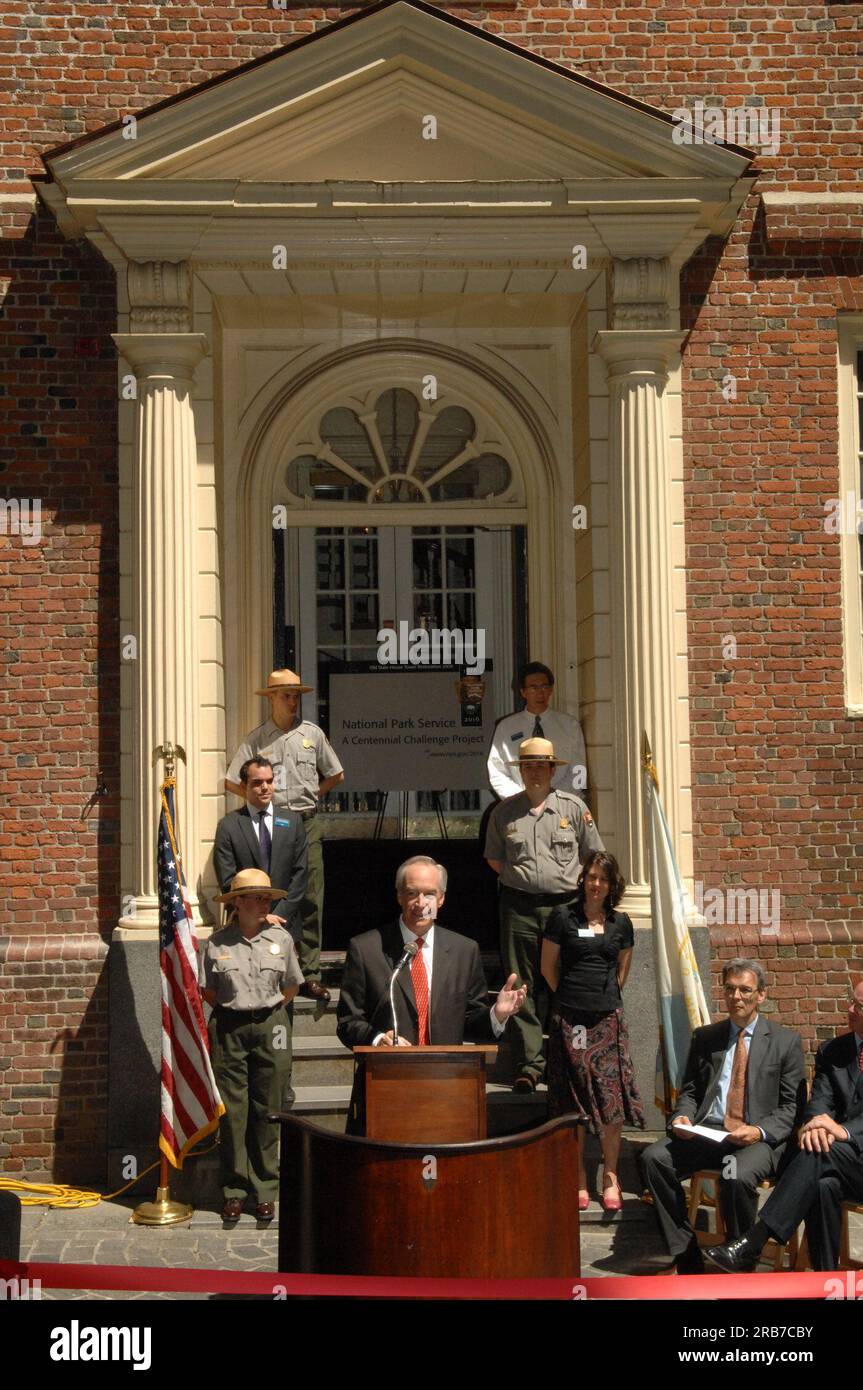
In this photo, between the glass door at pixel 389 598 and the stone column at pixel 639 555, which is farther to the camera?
the glass door at pixel 389 598

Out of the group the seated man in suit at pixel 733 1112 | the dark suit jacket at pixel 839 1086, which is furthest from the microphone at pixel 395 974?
the dark suit jacket at pixel 839 1086

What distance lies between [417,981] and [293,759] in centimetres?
289

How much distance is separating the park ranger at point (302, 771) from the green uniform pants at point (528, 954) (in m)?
1.22

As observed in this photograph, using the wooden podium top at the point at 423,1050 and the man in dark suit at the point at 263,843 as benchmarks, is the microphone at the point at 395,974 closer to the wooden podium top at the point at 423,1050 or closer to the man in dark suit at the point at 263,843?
the wooden podium top at the point at 423,1050

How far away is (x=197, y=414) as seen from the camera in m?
9.21

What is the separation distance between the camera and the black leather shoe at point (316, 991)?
884 cm

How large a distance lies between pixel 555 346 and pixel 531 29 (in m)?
2.03

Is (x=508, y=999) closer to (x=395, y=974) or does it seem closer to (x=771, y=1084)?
(x=395, y=974)

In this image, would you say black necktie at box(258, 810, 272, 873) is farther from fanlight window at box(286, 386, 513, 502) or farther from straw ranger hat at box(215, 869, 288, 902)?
fanlight window at box(286, 386, 513, 502)

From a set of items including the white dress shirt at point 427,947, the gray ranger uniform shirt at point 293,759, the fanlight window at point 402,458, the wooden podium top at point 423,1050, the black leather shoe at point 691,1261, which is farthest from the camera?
the fanlight window at point 402,458

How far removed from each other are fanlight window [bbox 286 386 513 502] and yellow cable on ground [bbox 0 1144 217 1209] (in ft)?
15.0

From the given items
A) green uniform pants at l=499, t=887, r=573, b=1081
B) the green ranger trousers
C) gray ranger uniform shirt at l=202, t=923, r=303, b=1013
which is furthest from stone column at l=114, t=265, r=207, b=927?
green uniform pants at l=499, t=887, r=573, b=1081
